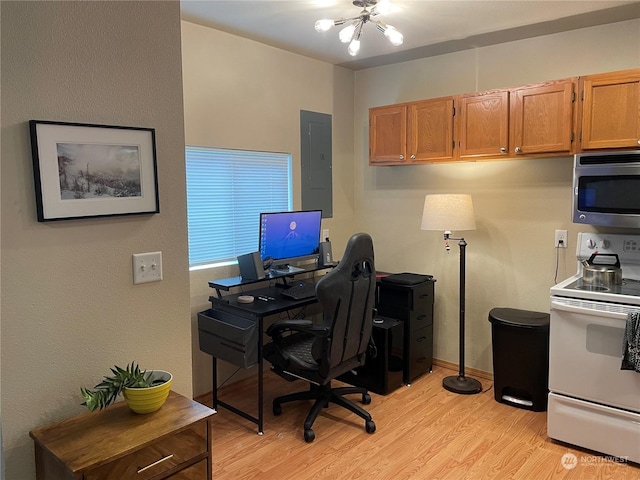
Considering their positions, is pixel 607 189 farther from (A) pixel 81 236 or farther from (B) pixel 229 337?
(A) pixel 81 236

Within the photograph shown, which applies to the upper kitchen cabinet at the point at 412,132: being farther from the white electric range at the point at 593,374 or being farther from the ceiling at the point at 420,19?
the white electric range at the point at 593,374

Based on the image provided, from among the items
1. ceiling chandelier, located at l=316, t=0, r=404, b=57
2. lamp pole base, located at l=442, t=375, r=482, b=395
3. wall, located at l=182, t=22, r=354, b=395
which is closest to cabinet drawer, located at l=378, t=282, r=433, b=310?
lamp pole base, located at l=442, t=375, r=482, b=395

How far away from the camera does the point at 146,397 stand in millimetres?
1687

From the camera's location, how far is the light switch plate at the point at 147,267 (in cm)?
190

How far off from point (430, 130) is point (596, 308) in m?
1.73

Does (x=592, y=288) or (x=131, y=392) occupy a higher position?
(x=592, y=288)

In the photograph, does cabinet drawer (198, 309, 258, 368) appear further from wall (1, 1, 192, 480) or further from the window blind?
wall (1, 1, 192, 480)

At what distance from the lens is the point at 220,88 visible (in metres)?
3.41

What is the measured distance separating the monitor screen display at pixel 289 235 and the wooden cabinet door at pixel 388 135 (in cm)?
73

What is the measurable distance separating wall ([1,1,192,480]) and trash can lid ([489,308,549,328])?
218cm

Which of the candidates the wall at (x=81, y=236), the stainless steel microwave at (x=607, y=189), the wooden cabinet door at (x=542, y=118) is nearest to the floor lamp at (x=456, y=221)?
the wooden cabinet door at (x=542, y=118)

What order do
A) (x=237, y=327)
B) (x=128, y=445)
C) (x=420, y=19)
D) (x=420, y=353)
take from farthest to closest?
(x=420, y=353) < (x=420, y=19) < (x=237, y=327) < (x=128, y=445)

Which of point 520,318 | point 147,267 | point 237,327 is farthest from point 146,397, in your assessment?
point 520,318

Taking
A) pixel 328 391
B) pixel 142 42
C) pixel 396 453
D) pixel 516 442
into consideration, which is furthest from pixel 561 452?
pixel 142 42
